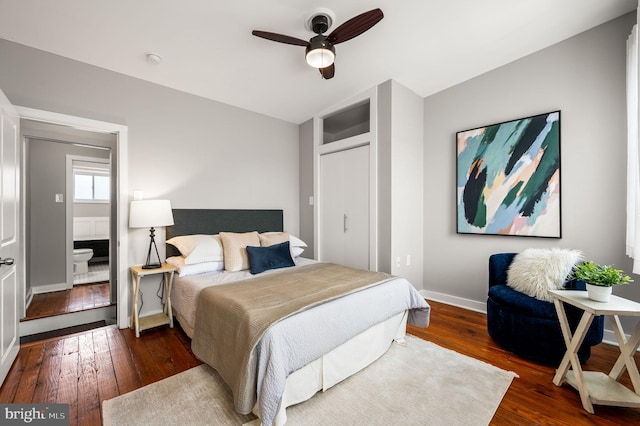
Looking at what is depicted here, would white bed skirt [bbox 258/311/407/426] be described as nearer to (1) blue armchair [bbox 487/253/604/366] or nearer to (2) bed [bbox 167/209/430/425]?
(2) bed [bbox 167/209/430/425]

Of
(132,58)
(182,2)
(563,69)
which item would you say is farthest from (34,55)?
(563,69)

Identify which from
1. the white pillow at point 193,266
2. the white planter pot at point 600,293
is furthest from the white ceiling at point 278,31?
the white planter pot at point 600,293

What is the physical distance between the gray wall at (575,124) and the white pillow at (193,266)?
2938 mm

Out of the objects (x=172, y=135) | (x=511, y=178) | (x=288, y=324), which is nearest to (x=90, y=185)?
(x=172, y=135)

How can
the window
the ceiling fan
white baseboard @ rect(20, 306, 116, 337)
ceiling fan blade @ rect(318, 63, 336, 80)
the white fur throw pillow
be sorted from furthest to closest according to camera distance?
1. the window
2. white baseboard @ rect(20, 306, 116, 337)
3. ceiling fan blade @ rect(318, 63, 336, 80)
4. the white fur throw pillow
5. the ceiling fan

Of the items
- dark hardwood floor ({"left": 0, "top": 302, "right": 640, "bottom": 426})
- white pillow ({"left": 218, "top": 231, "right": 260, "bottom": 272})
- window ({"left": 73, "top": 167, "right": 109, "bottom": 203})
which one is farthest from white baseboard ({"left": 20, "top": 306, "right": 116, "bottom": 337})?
window ({"left": 73, "top": 167, "right": 109, "bottom": 203})

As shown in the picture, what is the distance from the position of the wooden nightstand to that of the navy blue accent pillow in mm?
798

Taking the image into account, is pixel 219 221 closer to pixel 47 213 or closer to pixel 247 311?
pixel 247 311

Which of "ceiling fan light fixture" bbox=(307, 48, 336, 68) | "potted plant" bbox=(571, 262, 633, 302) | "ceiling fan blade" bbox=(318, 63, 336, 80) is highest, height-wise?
"ceiling fan blade" bbox=(318, 63, 336, 80)

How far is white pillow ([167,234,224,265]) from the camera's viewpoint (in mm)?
2690

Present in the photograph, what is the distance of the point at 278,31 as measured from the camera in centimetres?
233

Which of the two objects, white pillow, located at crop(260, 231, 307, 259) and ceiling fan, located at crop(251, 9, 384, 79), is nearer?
ceiling fan, located at crop(251, 9, 384, 79)

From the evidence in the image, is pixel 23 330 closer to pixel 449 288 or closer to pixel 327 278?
pixel 327 278

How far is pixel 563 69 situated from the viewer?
270cm
